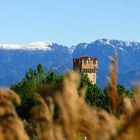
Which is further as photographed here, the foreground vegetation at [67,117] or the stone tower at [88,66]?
the stone tower at [88,66]

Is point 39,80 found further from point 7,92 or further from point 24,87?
point 7,92

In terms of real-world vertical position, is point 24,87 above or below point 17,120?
below

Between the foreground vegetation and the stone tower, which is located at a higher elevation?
the foreground vegetation

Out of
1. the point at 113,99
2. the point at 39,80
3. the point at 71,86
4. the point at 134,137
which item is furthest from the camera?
the point at 39,80

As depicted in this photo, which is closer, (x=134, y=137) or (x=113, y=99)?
(x=134, y=137)

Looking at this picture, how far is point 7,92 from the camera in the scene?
3406 millimetres

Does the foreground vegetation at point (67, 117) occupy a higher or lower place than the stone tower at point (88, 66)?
higher

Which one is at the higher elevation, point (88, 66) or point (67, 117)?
point (67, 117)

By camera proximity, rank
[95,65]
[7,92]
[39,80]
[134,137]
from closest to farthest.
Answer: [134,137], [7,92], [39,80], [95,65]

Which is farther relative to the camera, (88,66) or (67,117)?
(88,66)

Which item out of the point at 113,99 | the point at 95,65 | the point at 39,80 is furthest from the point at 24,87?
the point at 113,99

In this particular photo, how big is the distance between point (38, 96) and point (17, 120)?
0.18 m

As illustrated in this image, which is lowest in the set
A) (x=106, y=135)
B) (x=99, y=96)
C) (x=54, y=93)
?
(x=99, y=96)

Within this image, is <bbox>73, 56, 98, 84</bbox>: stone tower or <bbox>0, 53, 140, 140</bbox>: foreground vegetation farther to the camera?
<bbox>73, 56, 98, 84</bbox>: stone tower
